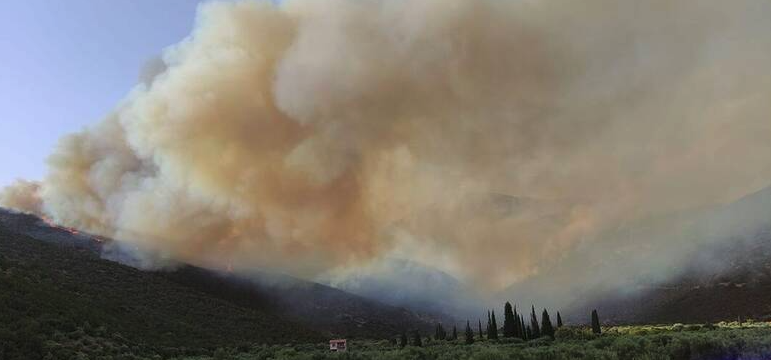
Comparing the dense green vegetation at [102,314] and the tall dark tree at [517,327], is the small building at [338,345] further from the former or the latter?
the tall dark tree at [517,327]

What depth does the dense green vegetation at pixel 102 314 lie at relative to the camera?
41.3 meters

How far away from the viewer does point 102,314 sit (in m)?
61.7

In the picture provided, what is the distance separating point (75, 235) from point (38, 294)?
305 feet

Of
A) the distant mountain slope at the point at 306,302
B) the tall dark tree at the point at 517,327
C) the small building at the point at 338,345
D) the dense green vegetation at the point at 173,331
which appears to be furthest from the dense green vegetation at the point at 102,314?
the tall dark tree at the point at 517,327

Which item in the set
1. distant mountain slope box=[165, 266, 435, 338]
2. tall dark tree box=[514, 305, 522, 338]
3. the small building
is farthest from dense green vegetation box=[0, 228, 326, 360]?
tall dark tree box=[514, 305, 522, 338]

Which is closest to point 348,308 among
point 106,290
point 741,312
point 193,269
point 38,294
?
point 193,269

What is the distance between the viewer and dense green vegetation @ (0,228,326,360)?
4131cm

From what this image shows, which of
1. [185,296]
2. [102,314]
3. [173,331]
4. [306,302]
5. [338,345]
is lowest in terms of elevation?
[338,345]

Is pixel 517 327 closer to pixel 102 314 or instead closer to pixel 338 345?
pixel 338 345

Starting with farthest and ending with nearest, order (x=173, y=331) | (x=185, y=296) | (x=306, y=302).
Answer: (x=306, y=302)
(x=185, y=296)
(x=173, y=331)

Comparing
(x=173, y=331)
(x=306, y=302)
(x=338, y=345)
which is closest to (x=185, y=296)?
(x=173, y=331)

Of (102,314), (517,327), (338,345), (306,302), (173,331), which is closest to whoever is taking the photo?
(102,314)

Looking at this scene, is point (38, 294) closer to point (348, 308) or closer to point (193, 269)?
point (193, 269)

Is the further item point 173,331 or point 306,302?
point 306,302
